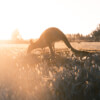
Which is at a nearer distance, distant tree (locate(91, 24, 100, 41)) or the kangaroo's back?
the kangaroo's back

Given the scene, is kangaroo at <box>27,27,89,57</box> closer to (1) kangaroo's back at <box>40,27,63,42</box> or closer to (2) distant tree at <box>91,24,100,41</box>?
(1) kangaroo's back at <box>40,27,63,42</box>

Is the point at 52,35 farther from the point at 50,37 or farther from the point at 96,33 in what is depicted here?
the point at 96,33

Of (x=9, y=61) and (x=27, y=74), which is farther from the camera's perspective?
(x=9, y=61)

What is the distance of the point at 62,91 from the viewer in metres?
3.08

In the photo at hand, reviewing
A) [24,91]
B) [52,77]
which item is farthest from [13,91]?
[52,77]

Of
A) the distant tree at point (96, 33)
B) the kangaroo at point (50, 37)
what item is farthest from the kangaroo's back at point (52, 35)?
the distant tree at point (96, 33)

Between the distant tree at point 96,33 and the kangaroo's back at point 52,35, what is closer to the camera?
the kangaroo's back at point 52,35

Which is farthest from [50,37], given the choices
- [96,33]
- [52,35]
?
[96,33]

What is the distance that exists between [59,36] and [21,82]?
6.25 meters

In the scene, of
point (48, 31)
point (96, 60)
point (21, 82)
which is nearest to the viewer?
point (21, 82)

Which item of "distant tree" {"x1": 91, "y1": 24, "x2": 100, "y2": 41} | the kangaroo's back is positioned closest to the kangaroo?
the kangaroo's back

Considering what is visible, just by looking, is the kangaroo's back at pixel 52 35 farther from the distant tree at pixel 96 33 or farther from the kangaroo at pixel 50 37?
the distant tree at pixel 96 33

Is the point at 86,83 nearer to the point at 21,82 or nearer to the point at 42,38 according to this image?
the point at 21,82

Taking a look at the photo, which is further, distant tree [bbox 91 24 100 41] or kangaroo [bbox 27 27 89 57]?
distant tree [bbox 91 24 100 41]
